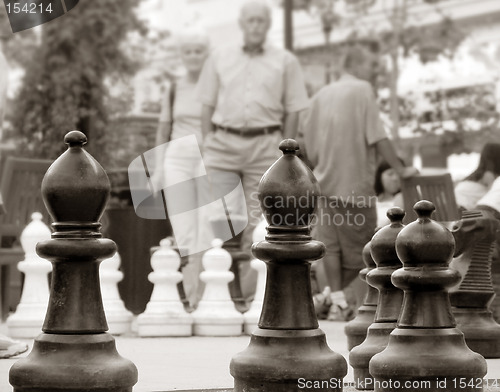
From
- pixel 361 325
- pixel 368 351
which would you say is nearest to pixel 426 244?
pixel 368 351

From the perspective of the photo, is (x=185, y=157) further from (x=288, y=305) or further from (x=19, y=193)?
(x=288, y=305)

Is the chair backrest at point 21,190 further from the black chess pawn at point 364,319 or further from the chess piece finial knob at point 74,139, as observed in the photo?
the chess piece finial knob at point 74,139

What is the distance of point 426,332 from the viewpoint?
3082 mm

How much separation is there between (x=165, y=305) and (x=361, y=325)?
2278 millimetres

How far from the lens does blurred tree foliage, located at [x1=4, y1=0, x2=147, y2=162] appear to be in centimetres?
1445

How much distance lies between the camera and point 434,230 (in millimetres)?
3082

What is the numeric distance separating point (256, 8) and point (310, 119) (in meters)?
0.91

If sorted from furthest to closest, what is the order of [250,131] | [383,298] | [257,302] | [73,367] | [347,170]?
[347,170], [250,131], [257,302], [383,298], [73,367]

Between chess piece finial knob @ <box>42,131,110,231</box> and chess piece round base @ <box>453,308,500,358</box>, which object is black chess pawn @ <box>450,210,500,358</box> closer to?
chess piece round base @ <box>453,308,500,358</box>

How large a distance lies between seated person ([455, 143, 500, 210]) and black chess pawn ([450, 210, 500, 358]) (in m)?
2.44

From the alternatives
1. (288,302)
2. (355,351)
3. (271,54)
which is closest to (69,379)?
(288,302)

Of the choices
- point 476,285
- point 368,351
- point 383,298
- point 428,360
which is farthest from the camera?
point 476,285

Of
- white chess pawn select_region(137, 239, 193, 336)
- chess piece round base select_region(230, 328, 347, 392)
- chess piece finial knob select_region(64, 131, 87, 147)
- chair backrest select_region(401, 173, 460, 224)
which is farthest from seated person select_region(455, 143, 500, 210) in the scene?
chess piece finial knob select_region(64, 131, 87, 147)

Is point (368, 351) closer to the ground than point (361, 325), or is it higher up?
higher up
